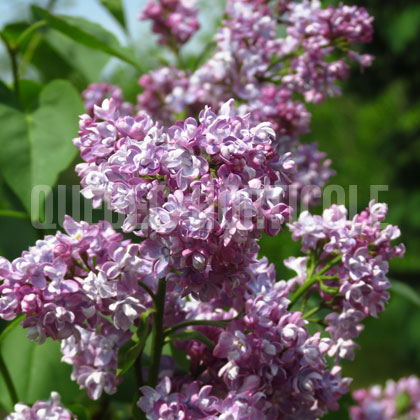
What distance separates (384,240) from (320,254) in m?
0.07

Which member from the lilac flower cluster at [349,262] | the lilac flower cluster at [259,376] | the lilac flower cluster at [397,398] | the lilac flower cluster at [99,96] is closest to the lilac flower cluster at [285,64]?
the lilac flower cluster at [99,96]

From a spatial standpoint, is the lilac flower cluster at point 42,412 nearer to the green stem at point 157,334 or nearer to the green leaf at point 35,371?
the green stem at point 157,334

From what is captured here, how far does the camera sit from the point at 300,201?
84 centimetres

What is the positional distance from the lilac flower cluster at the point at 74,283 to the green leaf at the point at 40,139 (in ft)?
0.52

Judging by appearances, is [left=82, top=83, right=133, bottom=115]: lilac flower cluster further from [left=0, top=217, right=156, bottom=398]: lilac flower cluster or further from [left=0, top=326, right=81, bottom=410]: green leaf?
[left=0, top=217, right=156, bottom=398]: lilac flower cluster

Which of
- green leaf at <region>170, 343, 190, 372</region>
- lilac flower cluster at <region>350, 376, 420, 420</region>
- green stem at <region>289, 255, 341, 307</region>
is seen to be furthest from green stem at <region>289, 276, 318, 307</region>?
lilac flower cluster at <region>350, 376, 420, 420</region>

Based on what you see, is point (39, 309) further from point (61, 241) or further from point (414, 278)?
point (414, 278)

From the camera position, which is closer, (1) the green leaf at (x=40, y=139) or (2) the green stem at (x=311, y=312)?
(2) the green stem at (x=311, y=312)

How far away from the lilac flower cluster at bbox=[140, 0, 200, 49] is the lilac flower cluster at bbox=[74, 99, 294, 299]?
62cm

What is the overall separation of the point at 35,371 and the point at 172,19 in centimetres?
59

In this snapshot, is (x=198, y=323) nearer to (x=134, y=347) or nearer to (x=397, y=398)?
(x=134, y=347)

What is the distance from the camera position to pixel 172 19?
3.33 feet

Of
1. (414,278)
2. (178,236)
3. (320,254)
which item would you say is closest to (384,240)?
(320,254)

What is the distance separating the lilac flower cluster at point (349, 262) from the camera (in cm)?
49
